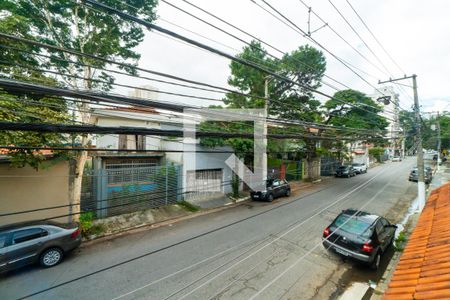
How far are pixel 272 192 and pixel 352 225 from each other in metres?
7.49

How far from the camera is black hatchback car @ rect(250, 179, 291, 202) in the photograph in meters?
14.9

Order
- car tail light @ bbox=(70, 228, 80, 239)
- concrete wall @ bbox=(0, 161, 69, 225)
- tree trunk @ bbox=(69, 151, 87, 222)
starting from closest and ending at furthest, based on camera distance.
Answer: car tail light @ bbox=(70, 228, 80, 239) < concrete wall @ bbox=(0, 161, 69, 225) < tree trunk @ bbox=(69, 151, 87, 222)

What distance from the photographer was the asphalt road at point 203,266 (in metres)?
5.75

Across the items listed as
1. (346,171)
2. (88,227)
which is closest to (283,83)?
(346,171)

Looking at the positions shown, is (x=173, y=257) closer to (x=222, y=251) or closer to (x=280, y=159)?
(x=222, y=251)

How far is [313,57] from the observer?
59.8 feet

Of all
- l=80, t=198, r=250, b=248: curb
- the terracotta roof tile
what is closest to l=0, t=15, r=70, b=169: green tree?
l=80, t=198, r=250, b=248: curb

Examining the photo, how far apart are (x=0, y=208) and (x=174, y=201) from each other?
24.3ft

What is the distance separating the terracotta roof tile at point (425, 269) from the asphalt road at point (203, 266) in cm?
267

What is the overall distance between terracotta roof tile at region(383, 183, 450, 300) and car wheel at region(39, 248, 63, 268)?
8.64m

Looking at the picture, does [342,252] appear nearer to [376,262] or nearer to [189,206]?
[376,262]

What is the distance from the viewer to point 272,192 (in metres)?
15.1

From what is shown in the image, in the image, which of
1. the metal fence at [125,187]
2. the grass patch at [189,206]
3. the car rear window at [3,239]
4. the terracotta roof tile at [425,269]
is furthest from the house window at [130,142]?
the terracotta roof tile at [425,269]

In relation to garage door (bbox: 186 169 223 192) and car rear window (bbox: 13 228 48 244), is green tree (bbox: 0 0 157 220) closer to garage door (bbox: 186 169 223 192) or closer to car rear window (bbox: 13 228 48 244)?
car rear window (bbox: 13 228 48 244)
